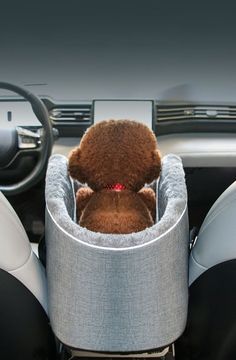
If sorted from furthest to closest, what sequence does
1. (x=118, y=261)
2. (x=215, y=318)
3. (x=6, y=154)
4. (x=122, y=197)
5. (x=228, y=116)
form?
(x=228, y=116) < (x=6, y=154) < (x=122, y=197) < (x=215, y=318) < (x=118, y=261)

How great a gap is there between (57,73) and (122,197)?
1.68m

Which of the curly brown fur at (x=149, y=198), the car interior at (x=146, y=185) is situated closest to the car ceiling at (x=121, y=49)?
the car interior at (x=146, y=185)

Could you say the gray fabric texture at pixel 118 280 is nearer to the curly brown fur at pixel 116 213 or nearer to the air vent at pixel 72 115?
the curly brown fur at pixel 116 213

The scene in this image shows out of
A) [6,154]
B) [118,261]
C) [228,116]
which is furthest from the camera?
[228,116]

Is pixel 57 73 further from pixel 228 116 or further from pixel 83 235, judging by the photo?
pixel 83 235

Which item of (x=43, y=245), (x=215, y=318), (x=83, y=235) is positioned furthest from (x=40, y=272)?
(x=215, y=318)

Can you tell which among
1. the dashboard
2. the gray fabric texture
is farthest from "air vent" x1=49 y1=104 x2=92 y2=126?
the gray fabric texture

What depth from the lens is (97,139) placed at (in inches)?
42.6

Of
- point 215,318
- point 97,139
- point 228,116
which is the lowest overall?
point 228,116

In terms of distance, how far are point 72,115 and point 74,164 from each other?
144 cm

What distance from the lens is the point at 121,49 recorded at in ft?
8.66

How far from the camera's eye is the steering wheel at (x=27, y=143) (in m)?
1.90

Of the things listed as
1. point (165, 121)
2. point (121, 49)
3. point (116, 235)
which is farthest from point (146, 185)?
point (121, 49)

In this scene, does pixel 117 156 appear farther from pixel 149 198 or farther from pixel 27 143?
pixel 27 143
